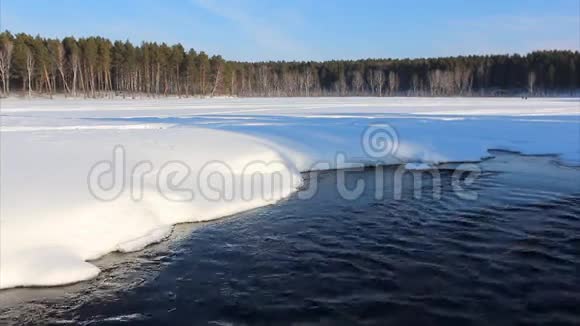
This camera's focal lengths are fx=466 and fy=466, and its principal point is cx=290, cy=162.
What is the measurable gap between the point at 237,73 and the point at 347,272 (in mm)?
106410

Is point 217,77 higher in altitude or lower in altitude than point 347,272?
higher

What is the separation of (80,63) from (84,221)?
76.0 m

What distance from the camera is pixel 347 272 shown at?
6.34m

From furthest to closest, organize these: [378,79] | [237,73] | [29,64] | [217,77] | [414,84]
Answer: [414,84]
[378,79]
[237,73]
[217,77]
[29,64]

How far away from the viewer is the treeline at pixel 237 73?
2790 inches

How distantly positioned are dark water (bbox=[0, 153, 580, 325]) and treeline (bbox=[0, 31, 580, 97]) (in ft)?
224

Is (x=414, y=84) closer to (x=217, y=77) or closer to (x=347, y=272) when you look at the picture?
(x=217, y=77)

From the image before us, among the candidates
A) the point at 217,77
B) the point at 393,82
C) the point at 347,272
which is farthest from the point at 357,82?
the point at 347,272

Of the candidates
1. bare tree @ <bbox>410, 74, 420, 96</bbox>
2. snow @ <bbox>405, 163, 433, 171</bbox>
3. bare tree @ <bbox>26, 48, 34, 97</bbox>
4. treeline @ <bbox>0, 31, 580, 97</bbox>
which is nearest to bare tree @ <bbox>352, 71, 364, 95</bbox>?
treeline @ <bbox>0, 31, 580, 97</bbox>

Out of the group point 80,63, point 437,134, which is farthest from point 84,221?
point 80,63

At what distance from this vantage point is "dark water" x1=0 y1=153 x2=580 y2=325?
17.1ft

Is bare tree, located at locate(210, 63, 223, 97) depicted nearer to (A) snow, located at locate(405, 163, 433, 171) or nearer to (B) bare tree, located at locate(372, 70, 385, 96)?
(B) bare tree, located at locate(372, 70, 385, 96)

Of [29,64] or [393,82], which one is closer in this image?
[29,64]

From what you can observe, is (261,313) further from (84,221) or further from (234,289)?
(84,221)
